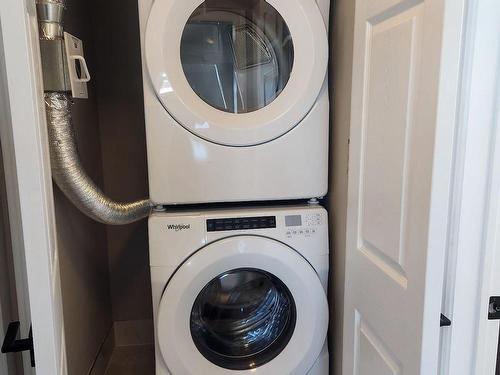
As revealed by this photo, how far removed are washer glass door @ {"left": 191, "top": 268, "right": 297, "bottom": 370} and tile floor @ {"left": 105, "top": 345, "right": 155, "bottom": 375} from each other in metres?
0.70

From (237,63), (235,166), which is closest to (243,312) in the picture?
(235,166)

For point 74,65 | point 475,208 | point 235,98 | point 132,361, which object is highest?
point 74,65

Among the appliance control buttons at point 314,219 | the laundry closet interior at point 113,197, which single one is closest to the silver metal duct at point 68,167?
the laundry closet interior at point 113,197

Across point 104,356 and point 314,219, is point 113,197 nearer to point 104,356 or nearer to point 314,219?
point 104,356

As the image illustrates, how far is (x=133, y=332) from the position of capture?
84.5 inches

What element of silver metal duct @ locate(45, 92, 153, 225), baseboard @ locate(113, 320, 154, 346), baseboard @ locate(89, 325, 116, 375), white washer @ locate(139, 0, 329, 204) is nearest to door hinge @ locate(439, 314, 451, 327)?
white washer @ locate(139, 0, 329, 204)

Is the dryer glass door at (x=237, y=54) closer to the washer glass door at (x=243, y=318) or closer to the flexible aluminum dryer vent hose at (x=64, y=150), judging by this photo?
the flexible aluminum dryer vent hose at (x=64, y=150)

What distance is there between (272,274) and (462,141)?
753 millimetres

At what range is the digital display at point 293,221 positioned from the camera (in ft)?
4.40

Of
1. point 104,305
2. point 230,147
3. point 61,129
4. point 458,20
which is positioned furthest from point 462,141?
point 104,305

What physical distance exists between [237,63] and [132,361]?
1.55 m

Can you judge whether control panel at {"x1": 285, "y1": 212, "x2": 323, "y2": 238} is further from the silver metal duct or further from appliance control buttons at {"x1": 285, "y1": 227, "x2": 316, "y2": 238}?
the silver metal duct

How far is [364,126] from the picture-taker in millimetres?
1047

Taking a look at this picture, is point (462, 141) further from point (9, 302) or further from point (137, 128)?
point (137, 128)
